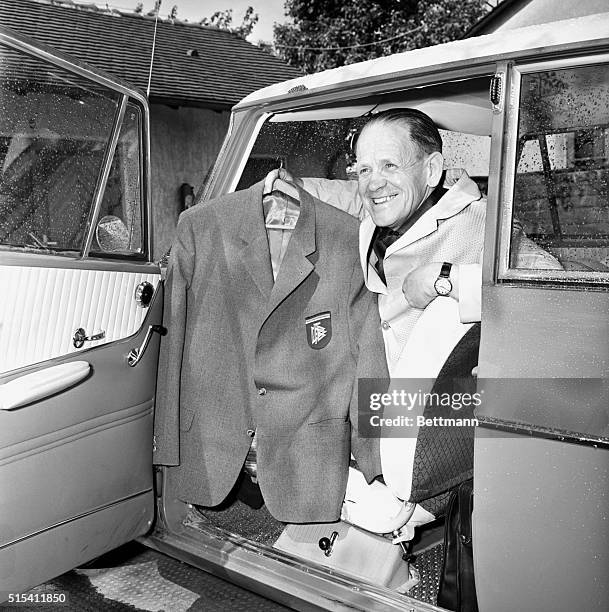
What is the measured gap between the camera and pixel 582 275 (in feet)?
6.87

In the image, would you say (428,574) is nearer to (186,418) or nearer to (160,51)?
(186,418)

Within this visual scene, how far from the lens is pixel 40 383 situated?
96.1 inches

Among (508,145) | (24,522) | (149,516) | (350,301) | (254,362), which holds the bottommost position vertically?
(149,516)

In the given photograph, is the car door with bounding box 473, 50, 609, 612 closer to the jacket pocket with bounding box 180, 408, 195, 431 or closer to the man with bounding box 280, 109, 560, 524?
the man with bounding box 280, 109, 560, 524

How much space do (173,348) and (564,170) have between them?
151 centimetres

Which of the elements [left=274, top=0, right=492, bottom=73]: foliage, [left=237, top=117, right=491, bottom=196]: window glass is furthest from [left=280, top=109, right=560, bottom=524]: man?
[left=274, top=0, right=492, bottom=73]: foliage

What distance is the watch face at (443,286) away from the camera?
2449 millimetres

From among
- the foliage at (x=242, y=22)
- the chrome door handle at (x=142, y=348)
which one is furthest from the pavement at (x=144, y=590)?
the foliage at (x=242, y=22)

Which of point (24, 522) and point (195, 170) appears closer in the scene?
point (24, 522)

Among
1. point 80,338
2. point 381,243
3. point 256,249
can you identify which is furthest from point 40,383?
point 381,243

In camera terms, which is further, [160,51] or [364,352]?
[160,51]

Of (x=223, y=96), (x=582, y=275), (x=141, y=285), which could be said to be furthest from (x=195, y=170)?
(x=582, y=275)

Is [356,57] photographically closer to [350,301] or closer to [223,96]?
[223,96]

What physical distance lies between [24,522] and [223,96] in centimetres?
1220
